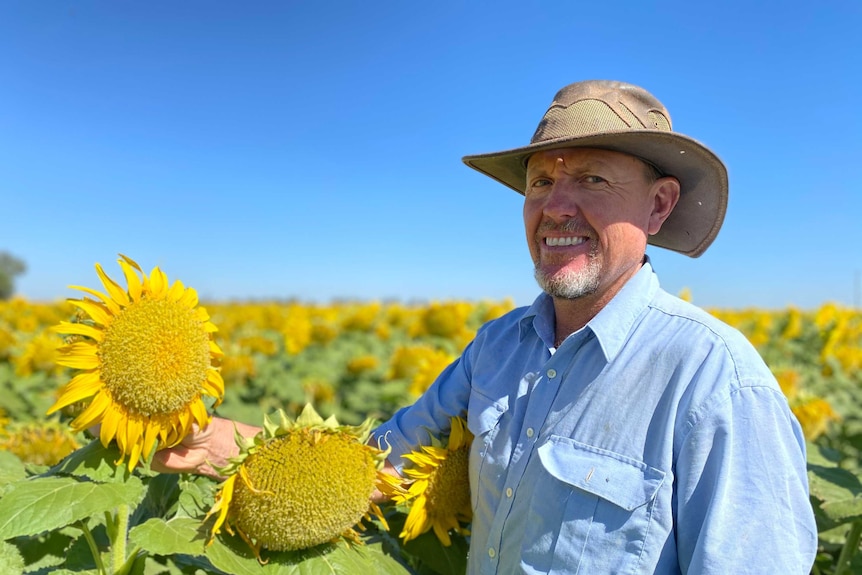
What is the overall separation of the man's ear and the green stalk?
1.31 metres

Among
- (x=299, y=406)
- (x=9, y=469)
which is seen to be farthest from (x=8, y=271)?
(x=9, y=469)

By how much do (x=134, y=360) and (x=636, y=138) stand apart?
1446 mm

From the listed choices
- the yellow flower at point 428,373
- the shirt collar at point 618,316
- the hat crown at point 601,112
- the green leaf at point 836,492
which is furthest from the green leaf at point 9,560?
the yellow flower at point 428,373

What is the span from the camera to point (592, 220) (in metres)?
2.01

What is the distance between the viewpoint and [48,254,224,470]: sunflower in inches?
65.8

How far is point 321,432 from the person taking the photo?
1.69 metres

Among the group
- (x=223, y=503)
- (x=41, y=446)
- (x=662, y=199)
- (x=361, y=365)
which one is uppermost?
(x=662, y=199)

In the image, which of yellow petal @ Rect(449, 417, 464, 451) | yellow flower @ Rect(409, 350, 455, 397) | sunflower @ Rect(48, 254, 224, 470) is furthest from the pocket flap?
yellow flower @ Rect(409, 350, 455, 397)

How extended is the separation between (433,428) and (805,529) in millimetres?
1125

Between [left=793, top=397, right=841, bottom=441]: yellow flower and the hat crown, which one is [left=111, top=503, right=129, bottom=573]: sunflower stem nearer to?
the hat crown

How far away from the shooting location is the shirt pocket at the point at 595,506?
1658 mm

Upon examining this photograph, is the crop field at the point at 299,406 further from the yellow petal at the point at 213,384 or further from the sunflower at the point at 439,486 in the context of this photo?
the yellow petal at the point at 213,384

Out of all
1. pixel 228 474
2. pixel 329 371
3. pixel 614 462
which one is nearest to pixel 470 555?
pixel 614 462

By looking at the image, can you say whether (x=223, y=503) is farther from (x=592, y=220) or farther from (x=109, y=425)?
(x=592, y=220)
